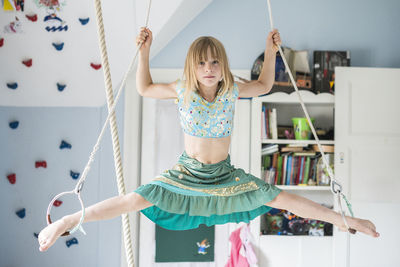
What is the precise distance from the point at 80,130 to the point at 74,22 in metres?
0.89

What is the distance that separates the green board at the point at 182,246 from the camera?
3.17 meters

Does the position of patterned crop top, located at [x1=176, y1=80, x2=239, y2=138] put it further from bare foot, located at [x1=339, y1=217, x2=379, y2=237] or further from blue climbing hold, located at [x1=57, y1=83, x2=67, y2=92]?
blue climbing hold, located at [x1=57, y1=83, x2=67, y2=92]

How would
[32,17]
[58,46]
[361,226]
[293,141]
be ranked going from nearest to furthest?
1. [361,226]
2. [32,17]
3. [58,46]
4. [293,141]

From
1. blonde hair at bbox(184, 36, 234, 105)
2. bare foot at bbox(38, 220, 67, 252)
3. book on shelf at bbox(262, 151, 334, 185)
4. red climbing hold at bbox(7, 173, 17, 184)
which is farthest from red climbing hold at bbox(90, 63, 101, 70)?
bare foot at bbox(38, 220, 67, 252)

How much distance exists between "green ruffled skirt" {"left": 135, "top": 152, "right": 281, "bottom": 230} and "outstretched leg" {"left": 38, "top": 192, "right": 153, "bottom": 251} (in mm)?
36

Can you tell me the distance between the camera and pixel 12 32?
2.60 m

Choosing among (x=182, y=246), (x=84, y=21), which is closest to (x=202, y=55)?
(x=84, y=21)

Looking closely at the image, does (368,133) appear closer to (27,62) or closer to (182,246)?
(182,246)

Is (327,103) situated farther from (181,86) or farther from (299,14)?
(181,86)

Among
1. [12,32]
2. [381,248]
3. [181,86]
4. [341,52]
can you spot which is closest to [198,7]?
[341,52]

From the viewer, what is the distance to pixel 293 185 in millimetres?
3027

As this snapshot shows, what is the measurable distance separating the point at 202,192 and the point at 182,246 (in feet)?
6.13

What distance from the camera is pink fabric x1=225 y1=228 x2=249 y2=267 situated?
9.52 ft

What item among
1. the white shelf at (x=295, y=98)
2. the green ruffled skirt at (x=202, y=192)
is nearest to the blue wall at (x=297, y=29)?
the white shelf at (x=295, y=98)
